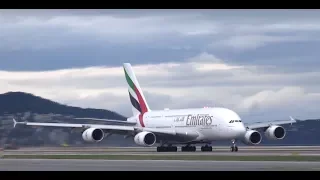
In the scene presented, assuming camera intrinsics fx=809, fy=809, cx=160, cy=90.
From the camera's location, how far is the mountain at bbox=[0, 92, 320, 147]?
9619 centimetres

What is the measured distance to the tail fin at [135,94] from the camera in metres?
93.0

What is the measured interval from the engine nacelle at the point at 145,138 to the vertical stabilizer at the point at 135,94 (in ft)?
30.8

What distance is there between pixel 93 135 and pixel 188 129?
969cm

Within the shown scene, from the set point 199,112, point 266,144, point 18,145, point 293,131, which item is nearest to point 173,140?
point 199,112

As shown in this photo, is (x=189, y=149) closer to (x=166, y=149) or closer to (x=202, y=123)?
(x=166, y=149)

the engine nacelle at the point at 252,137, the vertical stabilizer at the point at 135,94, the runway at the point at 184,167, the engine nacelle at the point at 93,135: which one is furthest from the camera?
the vertical stabilizer at the point at 135,94

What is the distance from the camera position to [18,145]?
9806 centimetres

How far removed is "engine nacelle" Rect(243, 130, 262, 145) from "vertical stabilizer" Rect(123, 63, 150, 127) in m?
15.5

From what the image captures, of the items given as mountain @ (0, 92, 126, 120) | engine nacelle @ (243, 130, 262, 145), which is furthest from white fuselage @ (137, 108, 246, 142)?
mountain @ (0, 92, 126, 120)

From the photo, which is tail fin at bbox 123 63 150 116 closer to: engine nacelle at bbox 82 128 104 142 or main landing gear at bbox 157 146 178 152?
main landing gear at bbox 157 146 178 152

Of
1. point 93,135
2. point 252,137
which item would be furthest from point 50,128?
point 252,137

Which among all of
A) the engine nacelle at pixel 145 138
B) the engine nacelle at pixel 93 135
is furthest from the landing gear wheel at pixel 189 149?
the engine nacelle at pixel 93 135

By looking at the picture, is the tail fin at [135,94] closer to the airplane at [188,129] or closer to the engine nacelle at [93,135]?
the airplane at [188,129]

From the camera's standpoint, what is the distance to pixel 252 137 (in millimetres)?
78062
